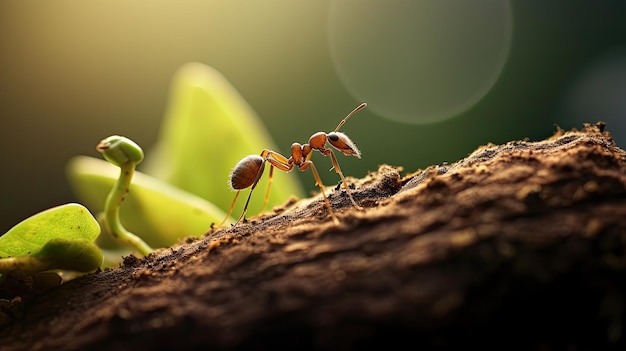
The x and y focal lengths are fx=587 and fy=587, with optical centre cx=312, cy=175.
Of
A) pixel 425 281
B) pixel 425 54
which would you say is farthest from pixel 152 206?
pixel 425 54

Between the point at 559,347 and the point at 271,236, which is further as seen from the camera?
the point at 271,236

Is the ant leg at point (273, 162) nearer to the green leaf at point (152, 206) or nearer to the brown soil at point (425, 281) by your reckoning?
the green leaf at point (152, 206)

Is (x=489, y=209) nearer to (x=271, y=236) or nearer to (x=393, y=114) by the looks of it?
(x=271, y=236)

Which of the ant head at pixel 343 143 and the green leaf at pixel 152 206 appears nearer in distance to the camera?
the green leaf at pixel 152 206

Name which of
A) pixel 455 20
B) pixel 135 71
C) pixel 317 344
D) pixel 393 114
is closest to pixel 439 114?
pixel 393 114

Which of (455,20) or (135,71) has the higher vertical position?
(135,71)

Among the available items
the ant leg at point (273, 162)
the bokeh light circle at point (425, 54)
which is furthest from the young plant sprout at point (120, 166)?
the bokeh light circle at point (425, 54)

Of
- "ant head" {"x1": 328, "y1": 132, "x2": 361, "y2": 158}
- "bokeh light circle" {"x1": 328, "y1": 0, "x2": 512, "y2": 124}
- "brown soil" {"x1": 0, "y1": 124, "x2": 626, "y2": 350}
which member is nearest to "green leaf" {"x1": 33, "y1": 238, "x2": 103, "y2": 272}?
"brown soil" {"x1": 0, "y1": 124, "x2": 626, "y2": 350}

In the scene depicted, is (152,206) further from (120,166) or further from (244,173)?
(120,166)
